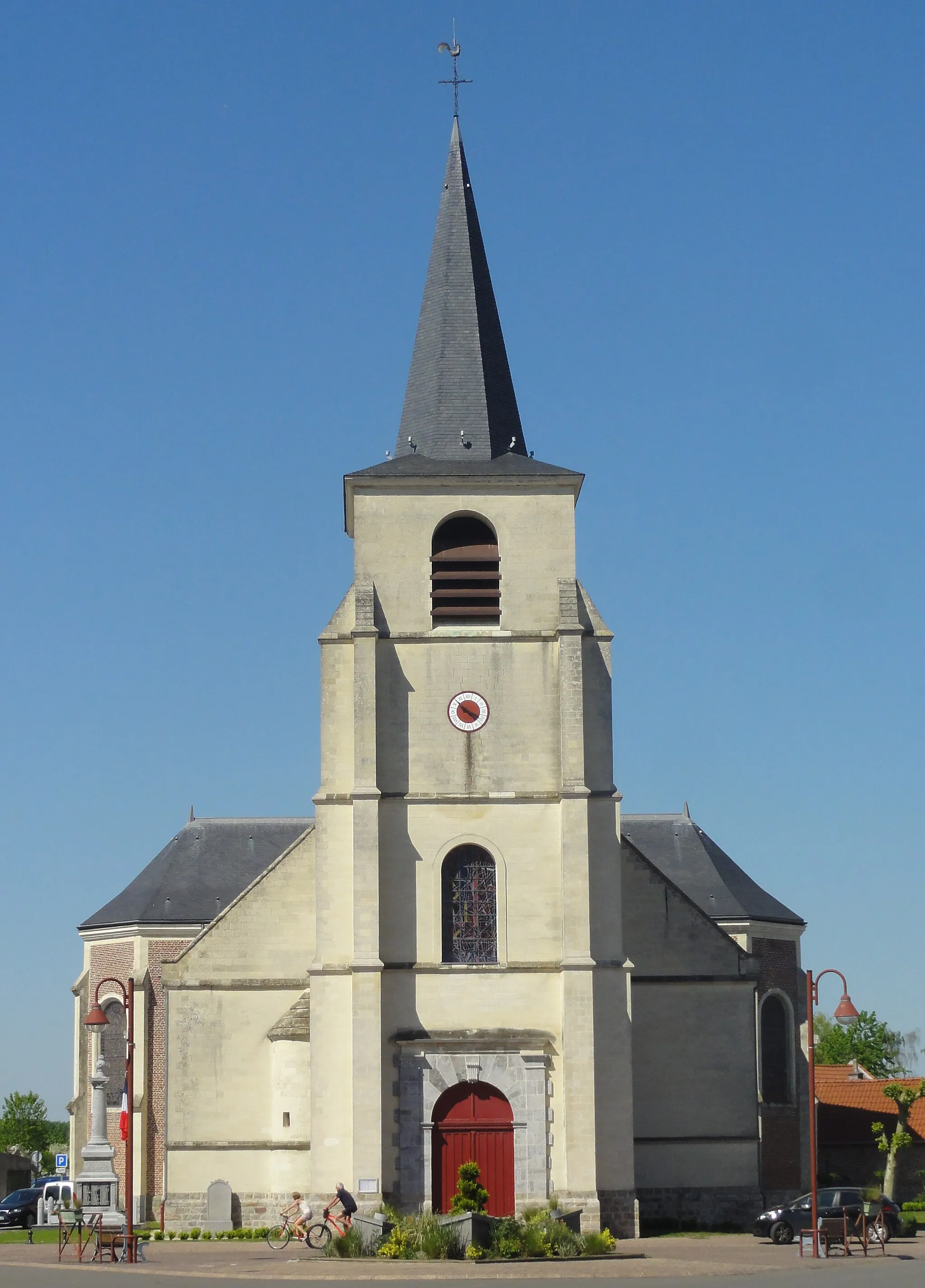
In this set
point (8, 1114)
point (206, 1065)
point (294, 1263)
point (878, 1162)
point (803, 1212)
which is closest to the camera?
point (294, 1263)

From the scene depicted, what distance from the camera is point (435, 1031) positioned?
90.5ft

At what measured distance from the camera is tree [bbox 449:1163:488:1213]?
24.5 metres

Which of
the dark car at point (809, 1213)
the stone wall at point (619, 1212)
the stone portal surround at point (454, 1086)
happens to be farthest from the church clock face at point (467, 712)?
the dark car at point (809, 1213)

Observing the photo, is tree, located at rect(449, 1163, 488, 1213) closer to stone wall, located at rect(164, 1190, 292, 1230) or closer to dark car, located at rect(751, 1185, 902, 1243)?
stone wall, located at rect(164, 1190, 292, 1230)

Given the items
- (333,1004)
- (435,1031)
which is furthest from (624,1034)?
(333,1004)

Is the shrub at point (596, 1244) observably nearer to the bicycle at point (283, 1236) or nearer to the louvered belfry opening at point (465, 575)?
the bicycle at point (283, 1236)

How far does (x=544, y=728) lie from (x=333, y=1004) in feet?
18.8

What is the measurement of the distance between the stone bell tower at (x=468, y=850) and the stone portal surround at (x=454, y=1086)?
0.03 meters

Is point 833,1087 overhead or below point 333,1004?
below

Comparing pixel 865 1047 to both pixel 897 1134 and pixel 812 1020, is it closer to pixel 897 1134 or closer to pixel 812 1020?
pixel 897 1134

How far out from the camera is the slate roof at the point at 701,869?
38.9 meters

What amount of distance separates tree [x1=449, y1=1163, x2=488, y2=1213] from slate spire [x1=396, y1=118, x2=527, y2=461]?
39.3ft

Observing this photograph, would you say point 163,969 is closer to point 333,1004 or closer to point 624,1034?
point 333,1004

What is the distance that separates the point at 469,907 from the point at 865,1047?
31.3 metres
